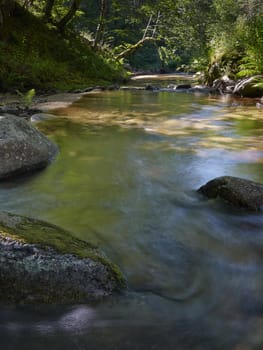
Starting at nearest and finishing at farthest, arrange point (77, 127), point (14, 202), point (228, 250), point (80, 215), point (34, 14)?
point (228, 250) → point (80, 215) → point (14, 202) → point (77, 127) → point (34, 14)

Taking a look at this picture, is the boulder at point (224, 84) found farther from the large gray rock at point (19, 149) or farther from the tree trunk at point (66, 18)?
the large gray rock at point (19, 149)

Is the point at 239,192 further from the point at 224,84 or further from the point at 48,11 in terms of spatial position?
the point at 48,11

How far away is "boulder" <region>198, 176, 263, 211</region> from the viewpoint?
4.00m

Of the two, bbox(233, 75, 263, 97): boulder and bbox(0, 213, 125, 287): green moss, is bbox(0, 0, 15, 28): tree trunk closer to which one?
bbox(233, 75, 263, 97): boulder

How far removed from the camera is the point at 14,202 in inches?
167

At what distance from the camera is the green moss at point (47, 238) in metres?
2.61

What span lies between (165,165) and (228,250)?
2.52 meters

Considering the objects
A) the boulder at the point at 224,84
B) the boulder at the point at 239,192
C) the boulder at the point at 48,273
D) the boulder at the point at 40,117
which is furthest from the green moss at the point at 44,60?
the boulder at the point at 48,273

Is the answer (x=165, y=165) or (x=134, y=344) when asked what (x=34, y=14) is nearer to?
(x=165, y=165)

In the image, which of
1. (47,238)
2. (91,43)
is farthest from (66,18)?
(47,238)

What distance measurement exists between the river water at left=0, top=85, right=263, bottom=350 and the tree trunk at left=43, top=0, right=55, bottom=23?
517 inches

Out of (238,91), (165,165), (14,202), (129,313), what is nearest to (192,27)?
(238,91)

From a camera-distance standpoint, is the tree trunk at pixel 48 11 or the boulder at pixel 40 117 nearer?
the boulder at pixel 40 117

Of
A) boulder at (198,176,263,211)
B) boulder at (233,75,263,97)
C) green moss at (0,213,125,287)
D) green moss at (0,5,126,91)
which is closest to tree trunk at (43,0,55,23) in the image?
green moss at (0,5,126,91)
